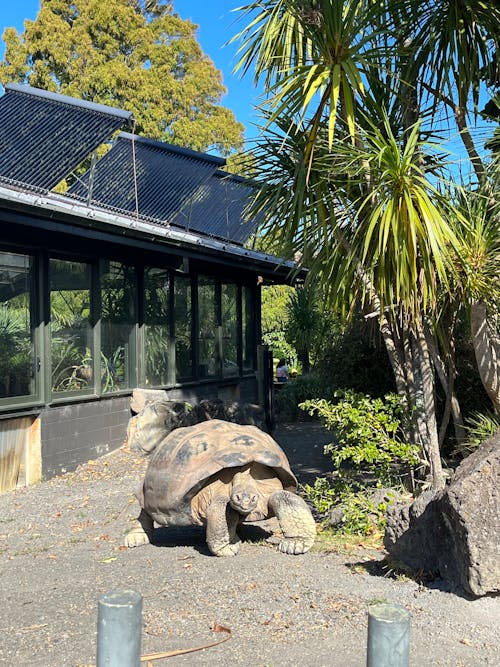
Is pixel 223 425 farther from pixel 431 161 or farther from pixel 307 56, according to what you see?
pixel 307 56

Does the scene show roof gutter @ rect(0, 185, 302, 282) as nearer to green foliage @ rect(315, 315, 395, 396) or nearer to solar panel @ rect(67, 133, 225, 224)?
→ solar panel @ rect(67, 133, 225, 224)

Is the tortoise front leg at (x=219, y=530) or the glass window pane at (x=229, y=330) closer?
the tortoise front leg at (x=219, y=530)

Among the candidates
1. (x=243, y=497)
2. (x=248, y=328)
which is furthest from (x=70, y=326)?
(x=248, y=328)

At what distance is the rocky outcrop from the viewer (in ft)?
15.8

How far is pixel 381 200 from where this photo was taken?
6.46 metres

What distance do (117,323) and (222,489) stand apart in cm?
615

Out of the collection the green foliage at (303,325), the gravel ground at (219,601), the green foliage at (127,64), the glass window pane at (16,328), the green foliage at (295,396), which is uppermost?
the green foliage at (127,64)

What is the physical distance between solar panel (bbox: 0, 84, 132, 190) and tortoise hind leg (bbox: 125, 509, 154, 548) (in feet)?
14.7

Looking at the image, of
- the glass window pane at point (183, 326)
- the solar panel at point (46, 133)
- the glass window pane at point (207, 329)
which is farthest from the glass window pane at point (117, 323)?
the glass window pane at point (207, 329)

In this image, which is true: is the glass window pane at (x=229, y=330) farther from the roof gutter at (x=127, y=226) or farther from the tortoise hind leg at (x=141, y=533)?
the tortoise hind leg at (x=141, y=533)

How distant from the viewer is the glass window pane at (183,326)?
45.0 feet

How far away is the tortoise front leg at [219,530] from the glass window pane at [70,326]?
4.95 m

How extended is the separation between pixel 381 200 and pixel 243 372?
1017cm

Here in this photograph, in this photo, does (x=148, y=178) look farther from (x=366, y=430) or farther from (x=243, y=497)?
(x=243, y=497)
